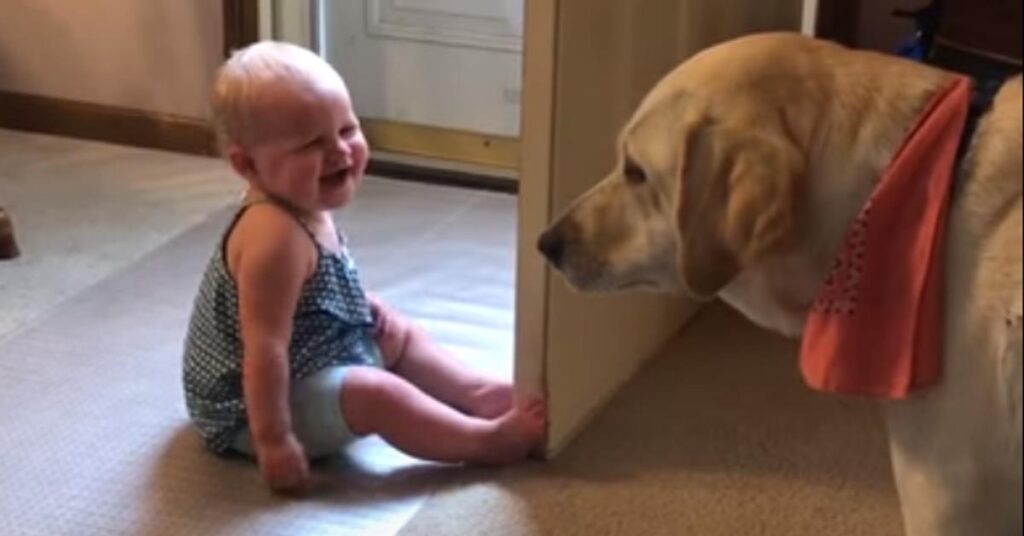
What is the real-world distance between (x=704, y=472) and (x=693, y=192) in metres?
0.74

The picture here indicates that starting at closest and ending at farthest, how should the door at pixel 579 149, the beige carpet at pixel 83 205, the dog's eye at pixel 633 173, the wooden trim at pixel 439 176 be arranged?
the dog's eye at pixel 633 173 < the door at pixel 579 149 < the beige carpet at pixel 83 205 < the wooden trim at pixel 439 176

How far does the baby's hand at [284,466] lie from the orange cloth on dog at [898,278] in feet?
2.57

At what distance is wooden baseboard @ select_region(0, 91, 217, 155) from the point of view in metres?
3.15

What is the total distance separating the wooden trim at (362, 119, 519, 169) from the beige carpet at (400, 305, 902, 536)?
2.70 ft

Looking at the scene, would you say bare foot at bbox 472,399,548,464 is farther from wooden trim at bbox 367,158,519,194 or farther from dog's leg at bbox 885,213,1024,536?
wooden trim at bbox 367,158,519,194

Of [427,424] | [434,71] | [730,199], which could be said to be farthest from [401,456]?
[434,71]

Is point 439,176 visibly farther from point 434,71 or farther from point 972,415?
point 972,415

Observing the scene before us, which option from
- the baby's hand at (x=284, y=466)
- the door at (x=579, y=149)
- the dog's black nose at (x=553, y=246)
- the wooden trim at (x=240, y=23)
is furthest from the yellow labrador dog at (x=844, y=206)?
the wooden trim at (x=240, y=23)

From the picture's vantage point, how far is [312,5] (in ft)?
10.0

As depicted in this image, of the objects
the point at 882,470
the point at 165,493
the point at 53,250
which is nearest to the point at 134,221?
the point at 53,250

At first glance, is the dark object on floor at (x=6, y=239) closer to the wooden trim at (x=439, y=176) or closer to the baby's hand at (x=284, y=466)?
the wooden trim at (x=439, y=176)

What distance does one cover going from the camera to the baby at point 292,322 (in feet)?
6.45

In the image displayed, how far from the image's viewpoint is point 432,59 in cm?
307

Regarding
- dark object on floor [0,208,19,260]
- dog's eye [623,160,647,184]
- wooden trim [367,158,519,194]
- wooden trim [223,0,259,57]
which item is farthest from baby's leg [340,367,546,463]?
wooden trim [223,0,259,57]
